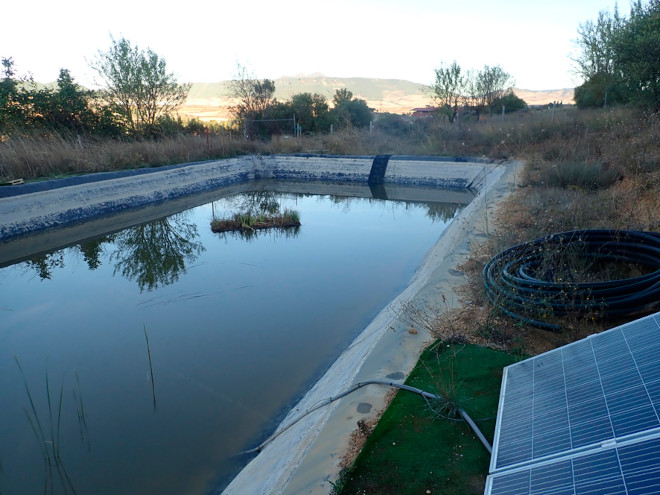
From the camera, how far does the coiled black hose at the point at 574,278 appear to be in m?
4.35

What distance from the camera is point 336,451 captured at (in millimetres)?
3143

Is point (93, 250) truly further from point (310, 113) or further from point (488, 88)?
point (488, 88)

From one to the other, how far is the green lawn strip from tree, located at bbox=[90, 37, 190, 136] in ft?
74.0

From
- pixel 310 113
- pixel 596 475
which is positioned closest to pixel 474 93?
pixel 310 113

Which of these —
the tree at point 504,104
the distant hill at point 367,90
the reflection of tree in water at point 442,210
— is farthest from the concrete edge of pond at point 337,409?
the distant hill at point 367,90

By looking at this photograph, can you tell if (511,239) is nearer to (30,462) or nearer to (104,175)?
(30,462)

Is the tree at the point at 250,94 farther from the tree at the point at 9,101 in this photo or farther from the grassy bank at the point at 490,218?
the tree at the point at 9,101

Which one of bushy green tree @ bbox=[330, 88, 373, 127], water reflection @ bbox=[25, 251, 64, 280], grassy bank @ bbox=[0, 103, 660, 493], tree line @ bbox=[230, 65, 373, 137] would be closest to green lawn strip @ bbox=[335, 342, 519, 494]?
grassy bank @ bbox=[0, 103, 660, 493]

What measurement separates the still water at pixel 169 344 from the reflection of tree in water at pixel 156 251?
0.22 feet

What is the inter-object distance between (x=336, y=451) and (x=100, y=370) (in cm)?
386

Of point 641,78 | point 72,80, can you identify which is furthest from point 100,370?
point 72,80

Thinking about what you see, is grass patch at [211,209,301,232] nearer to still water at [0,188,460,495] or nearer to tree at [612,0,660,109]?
still water at [0,188,460,495]

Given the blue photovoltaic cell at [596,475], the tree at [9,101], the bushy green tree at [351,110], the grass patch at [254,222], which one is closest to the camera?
the blue photovoltaic cell at [596,475]

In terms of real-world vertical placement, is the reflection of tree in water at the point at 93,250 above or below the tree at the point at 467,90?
below
